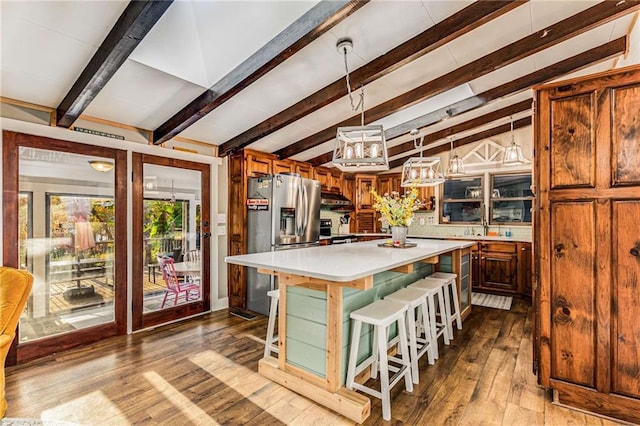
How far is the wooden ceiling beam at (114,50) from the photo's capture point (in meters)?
1.73

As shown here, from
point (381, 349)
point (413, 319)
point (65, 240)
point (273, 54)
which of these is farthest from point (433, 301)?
point (65, 240)

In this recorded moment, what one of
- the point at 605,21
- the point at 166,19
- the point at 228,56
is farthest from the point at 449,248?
the point at 166,19

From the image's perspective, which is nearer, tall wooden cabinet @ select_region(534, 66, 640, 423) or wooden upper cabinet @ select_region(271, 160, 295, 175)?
tall wooden cabinet @ select_region(534, 66, 640, 423)

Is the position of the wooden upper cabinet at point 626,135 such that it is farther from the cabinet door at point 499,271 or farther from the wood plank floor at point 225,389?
the cabinet door at point 499,271

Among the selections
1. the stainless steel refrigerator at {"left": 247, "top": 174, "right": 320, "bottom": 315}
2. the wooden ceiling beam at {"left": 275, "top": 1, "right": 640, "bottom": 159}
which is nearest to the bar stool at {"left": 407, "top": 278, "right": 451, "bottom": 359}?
the stainless steel refrigerator at {"left": 247, "top": 174, "right": 320, "bottom": 315}

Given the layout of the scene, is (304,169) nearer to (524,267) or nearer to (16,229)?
(16,229)

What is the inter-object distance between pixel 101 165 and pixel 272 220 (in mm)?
1997

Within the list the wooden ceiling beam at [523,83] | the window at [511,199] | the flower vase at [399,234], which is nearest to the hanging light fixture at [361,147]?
the flower vase at [399,234]

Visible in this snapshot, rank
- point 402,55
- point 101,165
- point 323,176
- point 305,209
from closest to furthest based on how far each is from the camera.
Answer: point 402,55 < point 101,165 < point 305,209 < point 323,176

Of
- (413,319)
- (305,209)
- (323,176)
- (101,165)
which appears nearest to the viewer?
(413,319)

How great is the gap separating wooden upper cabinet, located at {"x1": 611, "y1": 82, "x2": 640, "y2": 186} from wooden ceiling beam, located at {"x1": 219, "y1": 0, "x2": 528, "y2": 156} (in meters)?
0.88

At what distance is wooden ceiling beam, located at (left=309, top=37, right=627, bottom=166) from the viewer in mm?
3105

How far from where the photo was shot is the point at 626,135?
1.94 metres

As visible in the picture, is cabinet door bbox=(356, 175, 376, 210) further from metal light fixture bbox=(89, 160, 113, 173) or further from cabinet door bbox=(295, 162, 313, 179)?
metal light fixture bbox=(89, 160, 113, 173)
